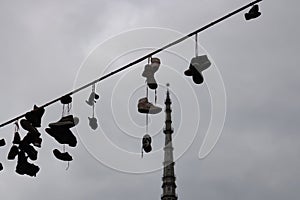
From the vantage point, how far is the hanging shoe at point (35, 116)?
24.6 ft

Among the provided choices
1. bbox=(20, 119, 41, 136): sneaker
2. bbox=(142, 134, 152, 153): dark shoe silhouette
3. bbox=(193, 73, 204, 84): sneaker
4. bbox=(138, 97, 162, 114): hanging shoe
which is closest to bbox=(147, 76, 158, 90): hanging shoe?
bbox=(138, 97, 162, 114): hanging shoe

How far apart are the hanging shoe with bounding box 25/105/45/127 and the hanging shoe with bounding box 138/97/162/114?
49.8 inches

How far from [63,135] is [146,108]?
3.75 feet

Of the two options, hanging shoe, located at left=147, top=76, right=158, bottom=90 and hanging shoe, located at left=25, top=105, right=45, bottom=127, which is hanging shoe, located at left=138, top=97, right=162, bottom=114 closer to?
hanging shoe, located at left=147, top=76, right=158, bottom=90

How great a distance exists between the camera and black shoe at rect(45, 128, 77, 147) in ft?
24.7

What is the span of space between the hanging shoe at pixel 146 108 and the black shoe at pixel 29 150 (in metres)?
1.55

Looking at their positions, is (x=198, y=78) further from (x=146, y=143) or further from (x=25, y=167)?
(x=25, y=167)

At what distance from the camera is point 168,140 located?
67.8 m

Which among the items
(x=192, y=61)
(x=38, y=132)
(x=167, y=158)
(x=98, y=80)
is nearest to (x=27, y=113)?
(x=38, y=132)

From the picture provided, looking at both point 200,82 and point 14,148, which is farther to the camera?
point 14,148

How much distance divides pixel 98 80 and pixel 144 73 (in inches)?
30.2

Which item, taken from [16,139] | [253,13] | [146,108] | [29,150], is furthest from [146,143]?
[253,13]

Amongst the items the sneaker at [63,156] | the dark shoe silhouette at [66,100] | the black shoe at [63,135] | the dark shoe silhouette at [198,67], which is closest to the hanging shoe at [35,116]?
the black shoe at [63,135]

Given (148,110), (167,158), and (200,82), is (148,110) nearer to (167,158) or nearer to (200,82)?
(200,82)
